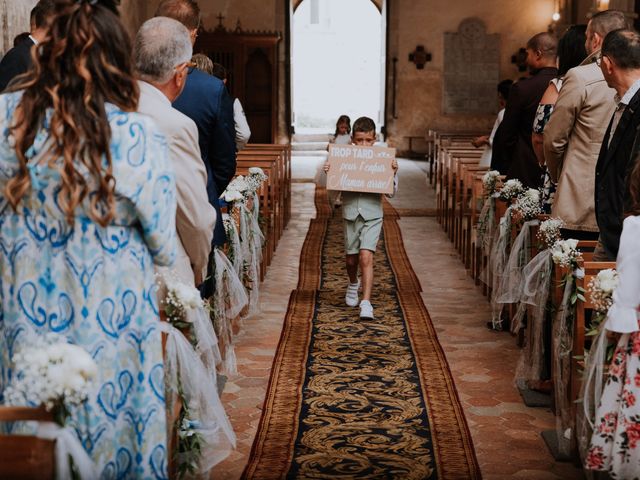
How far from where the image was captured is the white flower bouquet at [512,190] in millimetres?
6465

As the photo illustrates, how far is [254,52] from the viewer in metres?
21.1

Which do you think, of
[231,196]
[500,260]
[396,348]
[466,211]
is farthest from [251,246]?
[466,211]

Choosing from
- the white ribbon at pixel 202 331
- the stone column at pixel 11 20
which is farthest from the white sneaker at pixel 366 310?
the stone column at pixel 11 20

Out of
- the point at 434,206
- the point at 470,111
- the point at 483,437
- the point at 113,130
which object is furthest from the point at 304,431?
the point at 470,111

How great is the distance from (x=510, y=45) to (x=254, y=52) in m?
6.14

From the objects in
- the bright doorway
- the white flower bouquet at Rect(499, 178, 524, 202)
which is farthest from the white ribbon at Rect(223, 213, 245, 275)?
the bright doorway

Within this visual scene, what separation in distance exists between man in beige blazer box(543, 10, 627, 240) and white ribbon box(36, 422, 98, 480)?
333 cm

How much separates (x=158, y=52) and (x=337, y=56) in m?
30.2

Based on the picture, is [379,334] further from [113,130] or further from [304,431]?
[113,130]

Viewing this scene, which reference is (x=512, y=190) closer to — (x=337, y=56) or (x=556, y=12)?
(x=556, y=12)

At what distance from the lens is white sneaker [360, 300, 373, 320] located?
6910 millimetres

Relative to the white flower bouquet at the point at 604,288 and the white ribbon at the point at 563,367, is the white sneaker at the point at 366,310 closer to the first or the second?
the white ribbon at the point at 563,367

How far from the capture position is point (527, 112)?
22.5ft

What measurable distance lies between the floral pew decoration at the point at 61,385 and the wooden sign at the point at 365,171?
462cm
